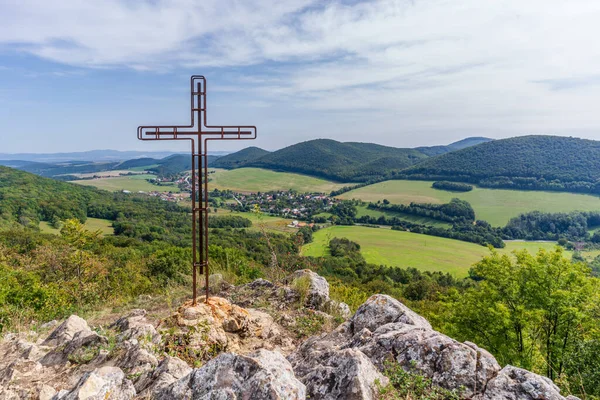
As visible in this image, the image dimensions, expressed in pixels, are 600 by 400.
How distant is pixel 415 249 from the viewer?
196 ft

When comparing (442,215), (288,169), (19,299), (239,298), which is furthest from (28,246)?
(288,169)

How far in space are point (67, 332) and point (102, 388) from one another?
306 centimetres

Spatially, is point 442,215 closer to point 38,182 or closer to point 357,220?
point 357,220

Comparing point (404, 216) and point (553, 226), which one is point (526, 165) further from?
point (404, 216)

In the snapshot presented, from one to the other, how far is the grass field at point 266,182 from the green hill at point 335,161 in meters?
9.39

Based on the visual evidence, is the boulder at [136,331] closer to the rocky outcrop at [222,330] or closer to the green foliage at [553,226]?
the rocky outcrop at [222,330]

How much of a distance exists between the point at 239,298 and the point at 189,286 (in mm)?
2169

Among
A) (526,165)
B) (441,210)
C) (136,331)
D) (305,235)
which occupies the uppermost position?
(526,165)

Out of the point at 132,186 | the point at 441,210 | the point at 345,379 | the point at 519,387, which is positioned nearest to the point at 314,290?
the point at 345,379

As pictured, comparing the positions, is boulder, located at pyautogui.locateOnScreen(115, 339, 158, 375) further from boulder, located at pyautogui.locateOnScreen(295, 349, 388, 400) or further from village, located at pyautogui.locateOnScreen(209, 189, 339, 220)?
village, located at pyautogui.locateOnScreen(209, 189, 339, 220)

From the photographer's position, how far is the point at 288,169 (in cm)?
16488

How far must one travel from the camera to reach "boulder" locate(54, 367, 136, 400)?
3.49 metres

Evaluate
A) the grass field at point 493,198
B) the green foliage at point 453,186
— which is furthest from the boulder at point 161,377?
the green foliage at point 453,186

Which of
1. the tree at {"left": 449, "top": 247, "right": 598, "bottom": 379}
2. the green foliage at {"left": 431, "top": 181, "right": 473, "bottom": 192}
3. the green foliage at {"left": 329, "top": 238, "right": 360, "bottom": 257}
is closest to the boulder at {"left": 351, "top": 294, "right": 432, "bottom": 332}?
the tree at {"left": 449, "top": 247, "right": 598, "bottom": 379}
